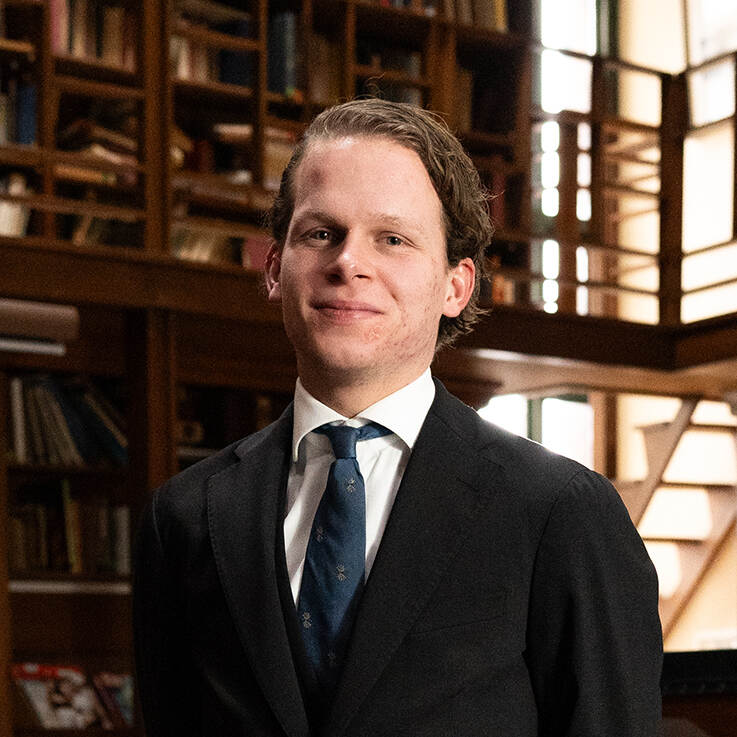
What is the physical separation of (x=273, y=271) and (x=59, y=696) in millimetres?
4395

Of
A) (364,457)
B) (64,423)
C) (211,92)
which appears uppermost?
(211,92)

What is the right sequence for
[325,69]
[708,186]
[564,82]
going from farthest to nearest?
1. [564,82]
2. [708,186]
3. [325,69]

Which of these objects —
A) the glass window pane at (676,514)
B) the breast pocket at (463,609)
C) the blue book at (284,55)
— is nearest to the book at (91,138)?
the blue book at (284,55)

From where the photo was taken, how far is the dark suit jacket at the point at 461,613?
1.11 meters

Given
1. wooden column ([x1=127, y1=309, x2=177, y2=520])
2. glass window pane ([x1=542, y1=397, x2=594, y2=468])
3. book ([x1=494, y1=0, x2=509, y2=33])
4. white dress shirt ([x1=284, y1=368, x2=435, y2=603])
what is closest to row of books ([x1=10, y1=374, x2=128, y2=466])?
wooden column ([x1=127, y1=309, x2=177, y2=520])

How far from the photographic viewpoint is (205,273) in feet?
17.0

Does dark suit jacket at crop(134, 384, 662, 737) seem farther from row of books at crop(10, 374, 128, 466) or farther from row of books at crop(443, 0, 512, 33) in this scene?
row of books at crop(443, 0, 512, 33)

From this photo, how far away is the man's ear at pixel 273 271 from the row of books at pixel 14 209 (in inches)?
158

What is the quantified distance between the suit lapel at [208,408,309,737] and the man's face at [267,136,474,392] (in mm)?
110

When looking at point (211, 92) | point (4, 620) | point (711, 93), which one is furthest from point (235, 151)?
point (711, 93)

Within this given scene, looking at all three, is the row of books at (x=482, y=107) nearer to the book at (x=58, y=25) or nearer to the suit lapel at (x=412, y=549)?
the book at (x=58, y=25)

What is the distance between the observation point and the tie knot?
121cm

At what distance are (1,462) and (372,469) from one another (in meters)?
4.02

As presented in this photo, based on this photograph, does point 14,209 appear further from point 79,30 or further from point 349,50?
point 349,50
